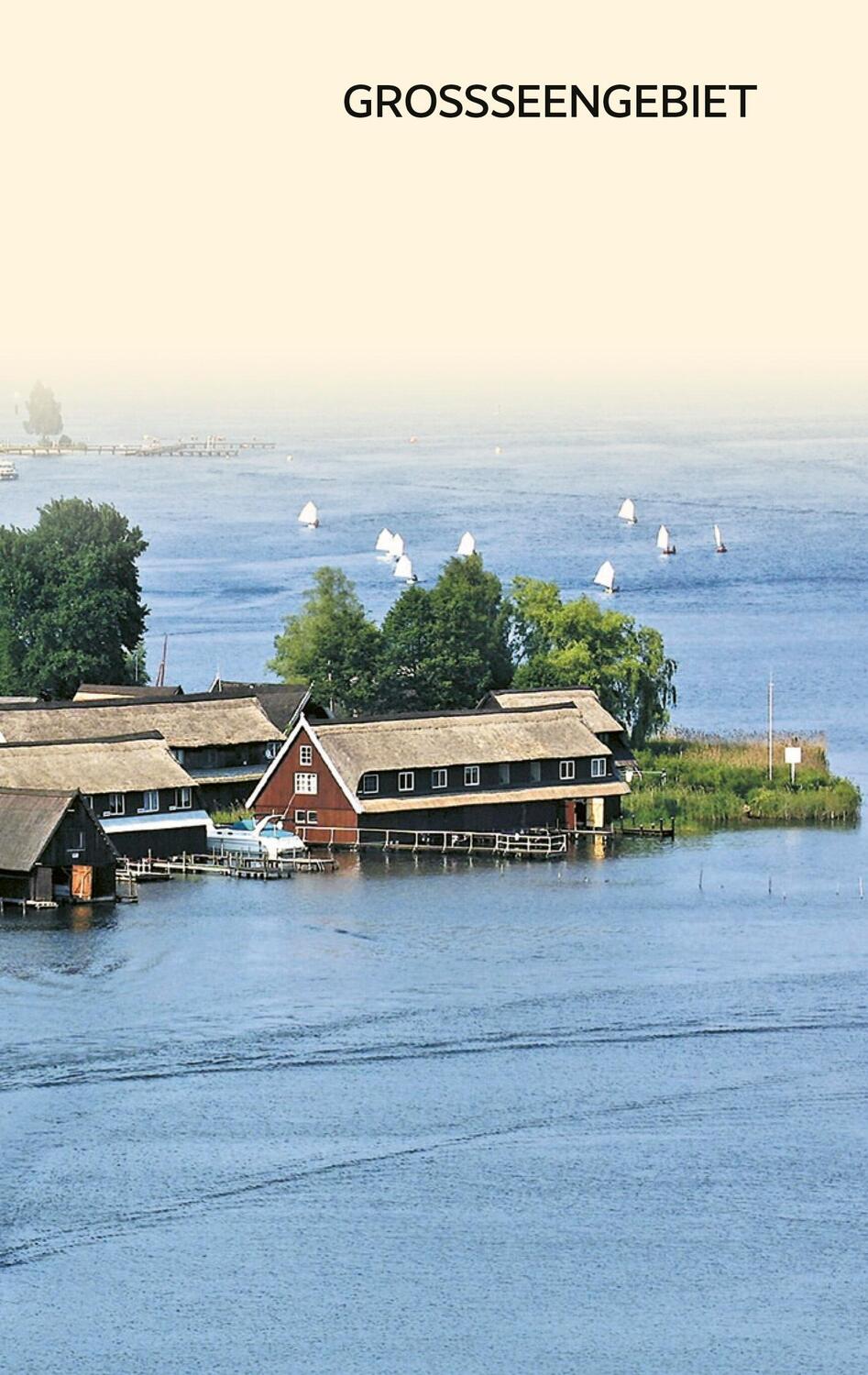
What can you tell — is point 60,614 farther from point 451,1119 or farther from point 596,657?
point 451,1119

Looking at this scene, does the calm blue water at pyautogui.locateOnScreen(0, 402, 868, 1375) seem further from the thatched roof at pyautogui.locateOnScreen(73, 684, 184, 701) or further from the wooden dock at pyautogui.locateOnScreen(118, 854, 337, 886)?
the thatched roof at pyautogui.locateOnScreen(73, 684, 184, 701)

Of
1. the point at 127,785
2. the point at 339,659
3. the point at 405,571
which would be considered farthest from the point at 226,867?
the point at 405,571

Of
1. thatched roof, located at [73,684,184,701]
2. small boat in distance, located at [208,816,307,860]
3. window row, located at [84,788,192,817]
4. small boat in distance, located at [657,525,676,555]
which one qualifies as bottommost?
small boat in distance, located at [208,816,307,860]

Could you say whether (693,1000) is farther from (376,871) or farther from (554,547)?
(554,547)

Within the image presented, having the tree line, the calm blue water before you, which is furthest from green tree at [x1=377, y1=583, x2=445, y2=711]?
the calm blue water

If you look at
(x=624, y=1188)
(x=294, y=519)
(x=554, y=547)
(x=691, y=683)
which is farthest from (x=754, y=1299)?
(x=294, y=519)

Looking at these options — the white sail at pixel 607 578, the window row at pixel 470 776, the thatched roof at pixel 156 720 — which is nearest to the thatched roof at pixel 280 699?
the thatched roof at pixel 156 720
